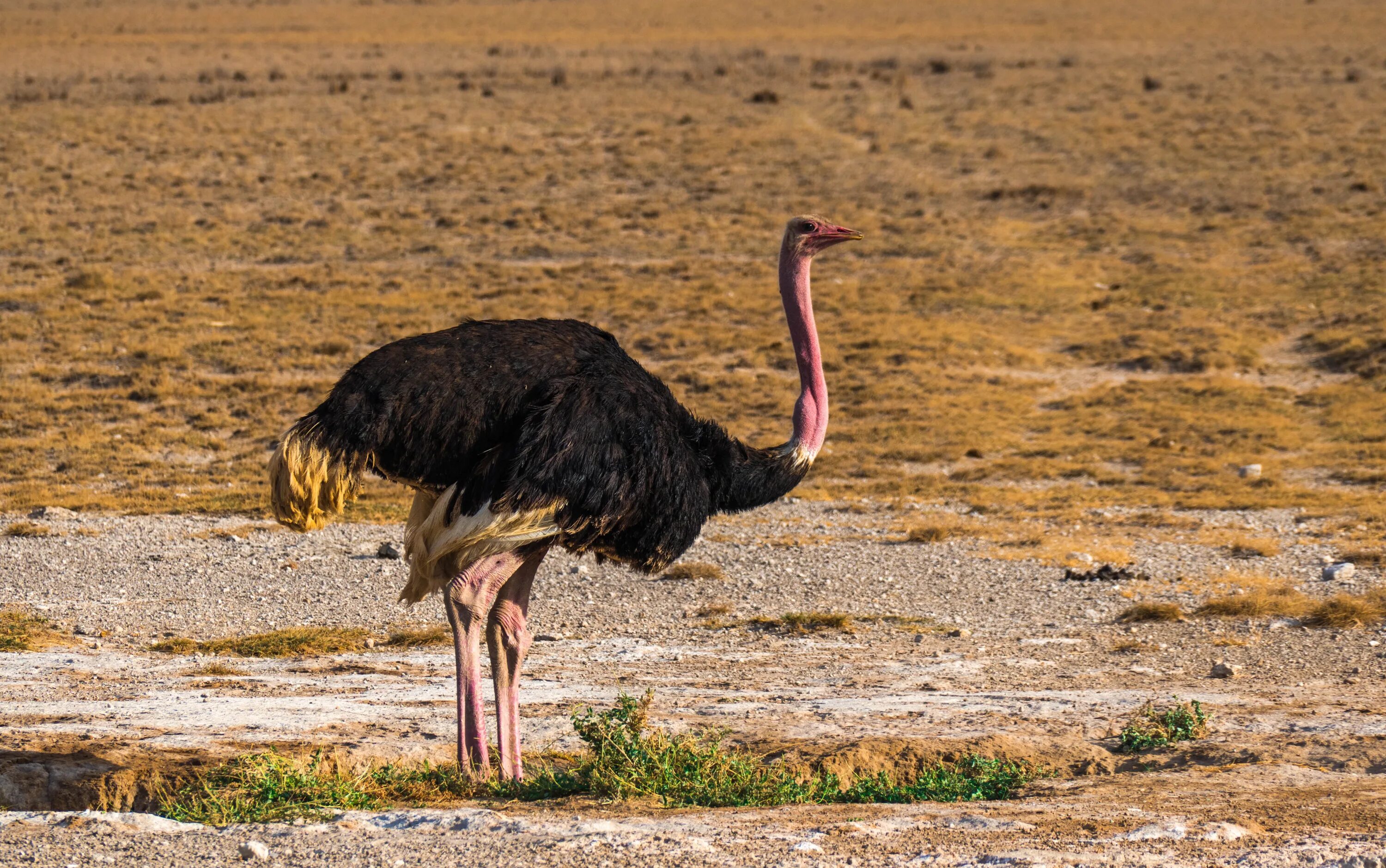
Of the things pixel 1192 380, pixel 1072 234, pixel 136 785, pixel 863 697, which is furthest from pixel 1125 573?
pixel 1072 234

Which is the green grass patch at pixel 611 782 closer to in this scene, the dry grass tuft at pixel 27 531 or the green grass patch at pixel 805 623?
the green grass patch at pixel 805 623

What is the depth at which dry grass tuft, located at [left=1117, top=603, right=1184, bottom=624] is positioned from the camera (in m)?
11.0

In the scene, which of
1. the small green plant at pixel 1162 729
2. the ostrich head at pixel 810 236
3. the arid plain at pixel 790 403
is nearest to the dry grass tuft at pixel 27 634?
the arid plain at pixel 790 403

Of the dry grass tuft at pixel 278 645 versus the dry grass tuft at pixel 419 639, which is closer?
the dry grass tuft at pixel 278 645

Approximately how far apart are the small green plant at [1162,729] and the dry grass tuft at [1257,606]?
3.05 m

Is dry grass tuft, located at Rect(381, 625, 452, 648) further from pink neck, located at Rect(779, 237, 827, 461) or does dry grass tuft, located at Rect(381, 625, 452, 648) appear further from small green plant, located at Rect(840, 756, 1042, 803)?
small green plant, located at Rect(840, 756, 1042, 803)

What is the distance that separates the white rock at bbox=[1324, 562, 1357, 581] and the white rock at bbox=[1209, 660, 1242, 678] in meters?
2.73

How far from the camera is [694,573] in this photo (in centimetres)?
1224

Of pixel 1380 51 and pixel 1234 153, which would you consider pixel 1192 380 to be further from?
pixel 1380 51

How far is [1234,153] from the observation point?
35.2 metres

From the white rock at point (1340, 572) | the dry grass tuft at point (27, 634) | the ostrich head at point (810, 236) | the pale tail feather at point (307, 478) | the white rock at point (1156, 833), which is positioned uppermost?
the ostrich head at point (810, 236)

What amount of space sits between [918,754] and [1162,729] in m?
1.12

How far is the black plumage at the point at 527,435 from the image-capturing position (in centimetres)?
681

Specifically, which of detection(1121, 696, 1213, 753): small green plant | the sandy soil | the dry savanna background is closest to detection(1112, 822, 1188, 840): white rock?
the sandy soil
